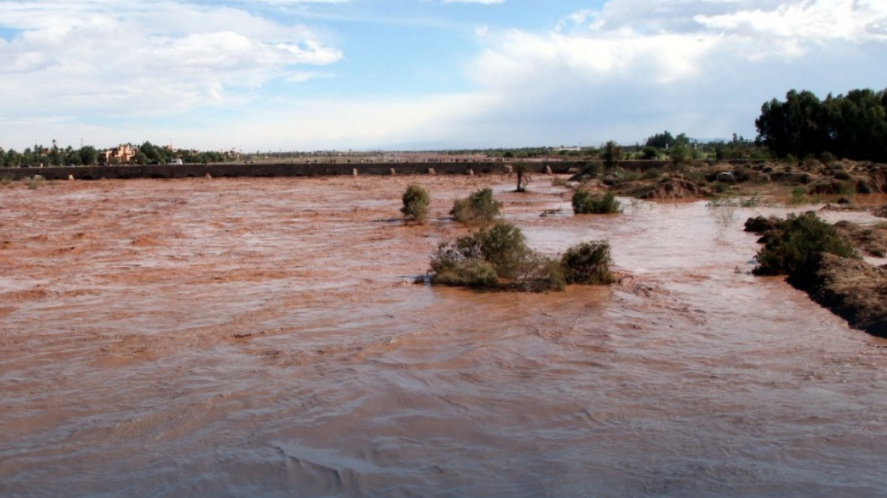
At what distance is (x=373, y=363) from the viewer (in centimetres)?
901

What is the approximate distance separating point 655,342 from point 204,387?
523 centimetres

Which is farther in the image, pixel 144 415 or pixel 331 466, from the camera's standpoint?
pixel 144 415

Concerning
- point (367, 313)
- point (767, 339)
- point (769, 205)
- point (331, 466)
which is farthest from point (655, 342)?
point (769, 205)

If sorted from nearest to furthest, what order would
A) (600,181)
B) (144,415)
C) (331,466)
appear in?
1. (331,466)
2. (144,415)
3. (600,181)

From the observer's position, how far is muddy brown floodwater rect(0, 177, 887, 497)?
5.96 m

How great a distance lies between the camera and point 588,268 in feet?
45.4

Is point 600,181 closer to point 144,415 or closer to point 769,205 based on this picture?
point 769,205

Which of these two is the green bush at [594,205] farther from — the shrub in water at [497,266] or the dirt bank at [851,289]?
the dirt bank at [851,289]

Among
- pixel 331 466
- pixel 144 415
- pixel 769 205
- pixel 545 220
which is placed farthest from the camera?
pixel 769 205

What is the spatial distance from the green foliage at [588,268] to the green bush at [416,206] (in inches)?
486

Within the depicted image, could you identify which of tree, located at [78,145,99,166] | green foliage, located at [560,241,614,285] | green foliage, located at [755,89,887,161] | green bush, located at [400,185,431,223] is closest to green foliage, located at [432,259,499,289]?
green foliage, located at [560,241,614,285]

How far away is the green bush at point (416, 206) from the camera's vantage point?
84.9 feet

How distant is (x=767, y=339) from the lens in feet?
32.7

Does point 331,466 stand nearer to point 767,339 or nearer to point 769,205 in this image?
point 767,339
